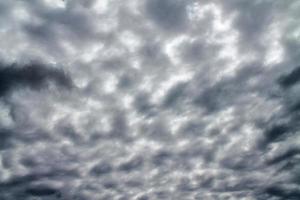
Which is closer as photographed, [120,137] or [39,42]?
[39,42]

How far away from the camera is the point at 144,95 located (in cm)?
1058

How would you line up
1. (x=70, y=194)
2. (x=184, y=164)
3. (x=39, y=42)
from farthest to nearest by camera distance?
(x=70, y=194)
(x=184, y=164)
(x=39, y=42)

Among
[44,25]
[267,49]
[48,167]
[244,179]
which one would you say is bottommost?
[244,179]

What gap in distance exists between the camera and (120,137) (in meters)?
12.4

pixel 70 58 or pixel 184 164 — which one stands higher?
pixel 70 58

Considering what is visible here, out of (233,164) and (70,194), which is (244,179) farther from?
(70,194)

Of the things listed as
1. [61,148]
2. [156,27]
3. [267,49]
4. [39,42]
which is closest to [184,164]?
[61,148]

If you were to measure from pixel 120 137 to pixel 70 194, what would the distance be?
6.40 m

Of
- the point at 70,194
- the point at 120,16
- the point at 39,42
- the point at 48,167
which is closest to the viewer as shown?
the point at 120,16

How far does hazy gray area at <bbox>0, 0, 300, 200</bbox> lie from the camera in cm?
834

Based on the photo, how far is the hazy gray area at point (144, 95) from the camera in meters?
8.34

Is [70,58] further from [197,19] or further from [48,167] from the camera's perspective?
[48,167]

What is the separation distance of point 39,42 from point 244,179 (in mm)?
13389

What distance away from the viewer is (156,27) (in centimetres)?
851
